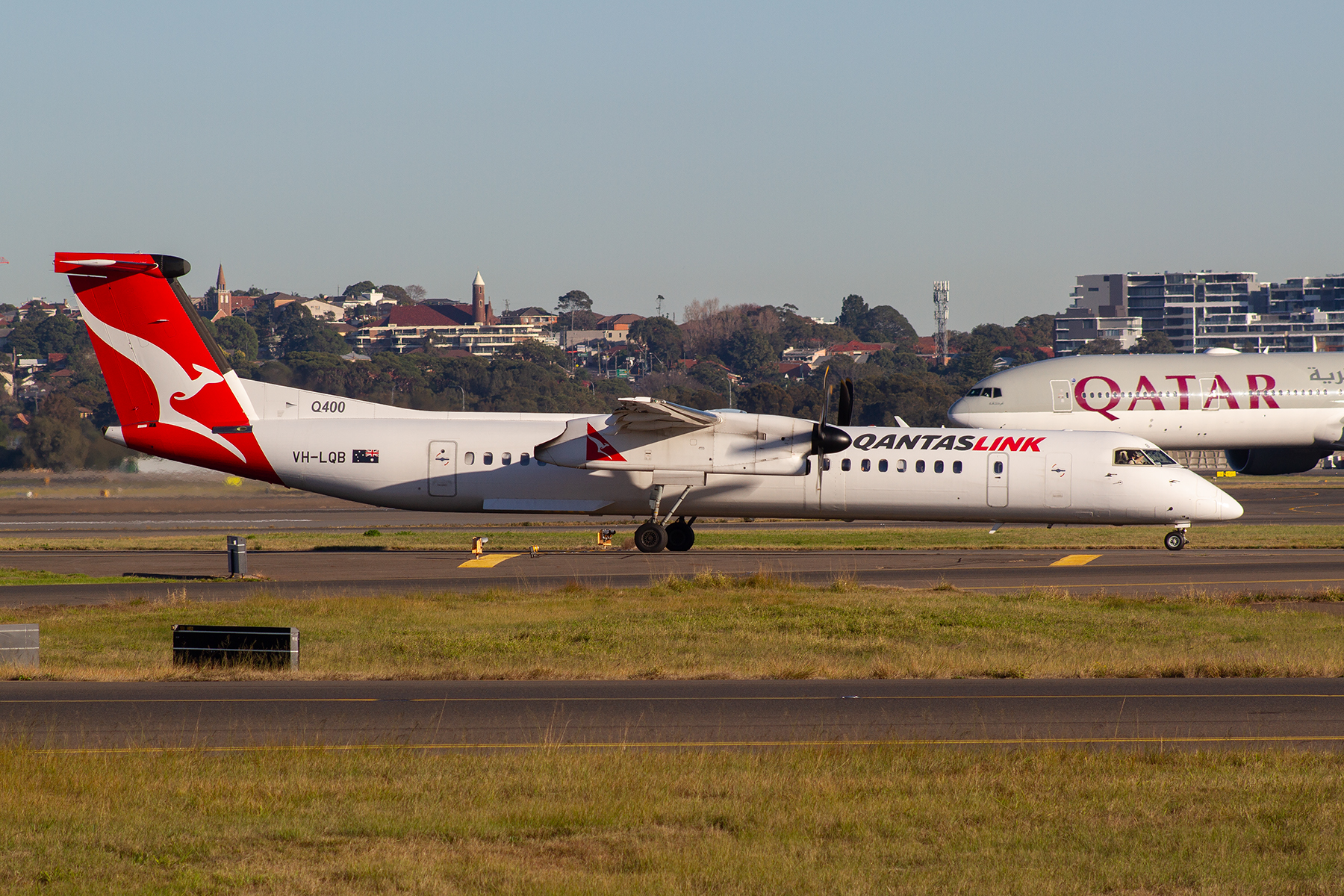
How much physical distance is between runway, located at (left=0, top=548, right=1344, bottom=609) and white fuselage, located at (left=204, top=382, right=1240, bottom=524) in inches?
50.6

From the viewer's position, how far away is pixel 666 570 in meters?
29.7

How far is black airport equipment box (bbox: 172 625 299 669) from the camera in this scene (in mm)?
16562

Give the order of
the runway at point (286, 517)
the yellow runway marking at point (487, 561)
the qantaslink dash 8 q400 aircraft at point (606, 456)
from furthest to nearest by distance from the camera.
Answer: the runway at point (286, 517), the qantaslink dash 8 q400 aircraft at point (606, 456), the yellow runway marking at point (487, 561)

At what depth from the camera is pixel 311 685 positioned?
15734 mm

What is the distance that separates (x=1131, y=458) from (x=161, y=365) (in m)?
24.7

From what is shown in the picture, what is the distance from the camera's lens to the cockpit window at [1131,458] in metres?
32.7

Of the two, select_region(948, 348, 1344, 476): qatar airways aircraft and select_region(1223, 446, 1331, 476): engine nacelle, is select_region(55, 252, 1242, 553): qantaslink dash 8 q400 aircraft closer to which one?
select_region(948, 348, 1344, 476): qatar airways aircraft

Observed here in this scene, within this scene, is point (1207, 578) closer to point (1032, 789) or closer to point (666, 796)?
point (1032, 789)

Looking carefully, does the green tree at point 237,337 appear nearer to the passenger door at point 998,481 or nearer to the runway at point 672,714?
the passenger door at point 998,481

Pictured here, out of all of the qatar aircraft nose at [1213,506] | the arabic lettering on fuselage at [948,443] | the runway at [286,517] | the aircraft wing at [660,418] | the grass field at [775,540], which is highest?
the aircraft wing at [660,418]

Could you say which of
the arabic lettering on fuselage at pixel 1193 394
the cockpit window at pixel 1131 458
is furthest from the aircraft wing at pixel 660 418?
the arabic lettering on fuselage at pixel 1193 394

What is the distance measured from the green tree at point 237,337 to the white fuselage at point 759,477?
446 ft

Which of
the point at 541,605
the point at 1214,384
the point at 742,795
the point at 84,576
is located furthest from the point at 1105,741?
the point at 1214,384

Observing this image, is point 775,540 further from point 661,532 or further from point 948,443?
point 948,443
